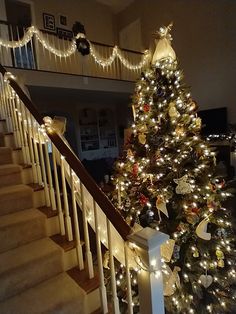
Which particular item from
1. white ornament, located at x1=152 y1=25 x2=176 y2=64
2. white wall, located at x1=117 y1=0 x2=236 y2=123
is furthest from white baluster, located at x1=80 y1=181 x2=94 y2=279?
white wall, located at x1=117 y1=0 x2=236 y2=123

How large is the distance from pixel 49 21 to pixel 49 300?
22.4 feet

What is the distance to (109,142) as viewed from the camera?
8086 mm

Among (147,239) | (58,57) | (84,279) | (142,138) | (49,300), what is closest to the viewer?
(147,239)

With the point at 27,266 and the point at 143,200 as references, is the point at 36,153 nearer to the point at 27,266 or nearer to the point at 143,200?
the point at 27,266

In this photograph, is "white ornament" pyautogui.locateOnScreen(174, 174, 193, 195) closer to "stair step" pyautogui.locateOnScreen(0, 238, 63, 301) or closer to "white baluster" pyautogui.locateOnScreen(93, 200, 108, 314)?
"white baluster" pyautogui.locateOnScreen(93, 200, 108, 314)

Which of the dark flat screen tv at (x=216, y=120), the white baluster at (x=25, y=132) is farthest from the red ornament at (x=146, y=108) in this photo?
the dark flat screen tv at (x=216, y=120)

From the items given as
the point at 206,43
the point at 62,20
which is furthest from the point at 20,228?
the point at 62,20

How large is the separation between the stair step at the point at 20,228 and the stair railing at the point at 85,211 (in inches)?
6.3

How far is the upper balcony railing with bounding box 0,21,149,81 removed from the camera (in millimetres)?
4887

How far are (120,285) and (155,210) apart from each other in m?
0.66

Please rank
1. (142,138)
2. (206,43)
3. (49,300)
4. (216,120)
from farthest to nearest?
(206,43)
(216,120)
(142,138)
(49,300)

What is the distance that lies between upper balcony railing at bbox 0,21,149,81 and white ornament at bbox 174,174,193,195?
13.0 ft

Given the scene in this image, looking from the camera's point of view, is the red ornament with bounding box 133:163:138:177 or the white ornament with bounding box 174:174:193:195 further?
the red ornament with bounding box 133:163:138:177

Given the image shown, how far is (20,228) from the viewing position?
1706mm
